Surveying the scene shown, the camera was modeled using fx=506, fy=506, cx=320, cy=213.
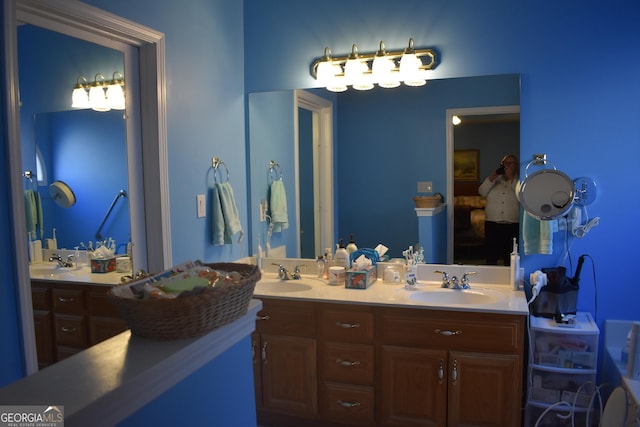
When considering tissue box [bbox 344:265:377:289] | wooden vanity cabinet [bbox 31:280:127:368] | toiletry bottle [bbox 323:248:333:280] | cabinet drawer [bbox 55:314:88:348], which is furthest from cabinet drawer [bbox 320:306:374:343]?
cabinet drawer [bbox 55:314:88:348]

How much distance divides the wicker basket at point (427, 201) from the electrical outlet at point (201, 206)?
1213 mm

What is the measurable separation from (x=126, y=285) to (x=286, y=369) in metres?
1.72

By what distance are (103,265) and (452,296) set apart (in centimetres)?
177

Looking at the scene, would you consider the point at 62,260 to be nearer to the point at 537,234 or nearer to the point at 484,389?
the point at 484,389

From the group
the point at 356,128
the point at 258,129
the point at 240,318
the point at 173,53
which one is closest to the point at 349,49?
the point at 356,128

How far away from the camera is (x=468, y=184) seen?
2.84 metres

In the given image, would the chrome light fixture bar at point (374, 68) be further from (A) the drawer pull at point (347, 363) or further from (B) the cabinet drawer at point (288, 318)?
(A) the drawer pull at point (347, 363)

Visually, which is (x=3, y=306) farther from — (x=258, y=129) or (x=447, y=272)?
(x=447, y=272)

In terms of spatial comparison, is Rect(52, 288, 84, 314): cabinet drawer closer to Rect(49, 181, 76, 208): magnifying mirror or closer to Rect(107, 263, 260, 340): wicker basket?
Rect(49, 181, 76, 208): magnifying mirror

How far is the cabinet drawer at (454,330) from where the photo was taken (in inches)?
93.3

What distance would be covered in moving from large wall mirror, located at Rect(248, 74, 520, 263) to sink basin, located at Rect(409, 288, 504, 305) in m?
0.22

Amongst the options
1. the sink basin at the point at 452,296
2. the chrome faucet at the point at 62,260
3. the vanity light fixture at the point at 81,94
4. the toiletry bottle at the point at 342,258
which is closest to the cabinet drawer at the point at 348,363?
the sink basin at the point at 452,296

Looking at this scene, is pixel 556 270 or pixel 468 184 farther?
pixel 468 184

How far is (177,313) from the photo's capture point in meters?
1.04
